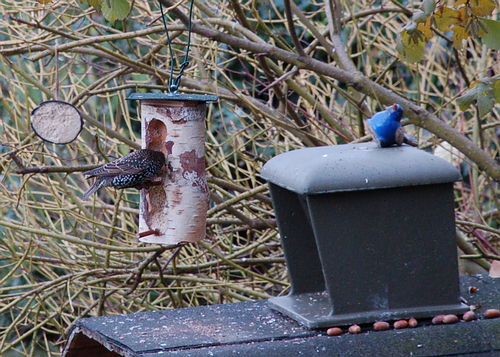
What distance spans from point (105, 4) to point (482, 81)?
102cm

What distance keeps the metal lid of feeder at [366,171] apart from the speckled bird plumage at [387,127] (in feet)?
0.11

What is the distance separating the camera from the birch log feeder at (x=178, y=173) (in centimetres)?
247

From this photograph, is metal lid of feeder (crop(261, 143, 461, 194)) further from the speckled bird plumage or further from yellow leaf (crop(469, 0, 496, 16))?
yellow leaf (crop(469, 0, 496, 16))

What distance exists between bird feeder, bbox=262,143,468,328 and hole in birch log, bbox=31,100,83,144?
0.78m

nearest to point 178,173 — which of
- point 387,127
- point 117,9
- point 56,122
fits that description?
point 56,122

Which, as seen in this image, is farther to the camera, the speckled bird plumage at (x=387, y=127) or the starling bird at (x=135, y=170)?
the starling bird at (x=135, y=170)

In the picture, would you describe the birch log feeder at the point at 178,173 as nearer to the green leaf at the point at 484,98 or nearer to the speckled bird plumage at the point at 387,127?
the speckled bird plumage at the point at 387,127

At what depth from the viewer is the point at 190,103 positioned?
245 centimetres

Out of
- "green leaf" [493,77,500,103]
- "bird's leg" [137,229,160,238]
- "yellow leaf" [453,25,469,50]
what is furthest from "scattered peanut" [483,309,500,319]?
"bird's leg" [137,229,160,238]

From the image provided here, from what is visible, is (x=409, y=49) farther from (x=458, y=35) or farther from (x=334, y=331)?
(x=334, y=331)

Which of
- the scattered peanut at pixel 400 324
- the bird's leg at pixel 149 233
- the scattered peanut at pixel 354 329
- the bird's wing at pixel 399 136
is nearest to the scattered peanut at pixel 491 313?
the scattered peanut at pixel 400 324

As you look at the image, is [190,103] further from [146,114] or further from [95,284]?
[95,284]

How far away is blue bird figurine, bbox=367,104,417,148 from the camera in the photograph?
218cm

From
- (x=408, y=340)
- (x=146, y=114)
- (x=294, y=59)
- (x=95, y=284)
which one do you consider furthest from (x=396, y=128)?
(x=95, y=284)
